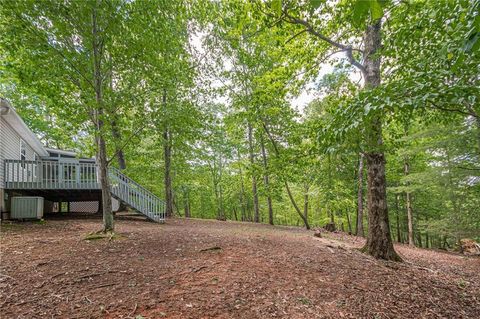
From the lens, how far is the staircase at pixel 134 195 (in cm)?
948

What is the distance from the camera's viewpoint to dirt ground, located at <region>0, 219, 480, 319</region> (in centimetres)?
283

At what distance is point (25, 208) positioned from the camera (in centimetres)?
801

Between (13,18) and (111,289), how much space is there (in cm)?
576

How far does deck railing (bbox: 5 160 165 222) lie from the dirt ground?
12.5 feet

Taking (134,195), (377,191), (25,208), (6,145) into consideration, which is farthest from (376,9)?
(6,145)

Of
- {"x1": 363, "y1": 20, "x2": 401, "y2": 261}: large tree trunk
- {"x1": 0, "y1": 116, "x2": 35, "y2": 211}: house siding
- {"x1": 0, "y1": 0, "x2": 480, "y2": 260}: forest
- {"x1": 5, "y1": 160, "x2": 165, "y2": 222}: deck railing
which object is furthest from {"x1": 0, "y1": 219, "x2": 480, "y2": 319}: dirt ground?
{"x1": 0, "y1": 116, "x2": 35, "y2": 211}: house siding

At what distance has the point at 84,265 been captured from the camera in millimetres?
3982

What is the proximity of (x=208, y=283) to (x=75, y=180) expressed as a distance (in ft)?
28.0

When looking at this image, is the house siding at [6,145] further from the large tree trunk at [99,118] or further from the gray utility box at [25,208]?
the large tree trunk at [99,118]

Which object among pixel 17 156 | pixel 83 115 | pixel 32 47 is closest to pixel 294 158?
pixel 83 115

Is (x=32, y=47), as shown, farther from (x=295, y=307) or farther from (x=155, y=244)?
(x=295, y=307)

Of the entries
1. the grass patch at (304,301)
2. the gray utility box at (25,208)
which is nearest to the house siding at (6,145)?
the gray utility box at (25,208)

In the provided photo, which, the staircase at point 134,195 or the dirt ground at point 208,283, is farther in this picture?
the staircase at point 134,195

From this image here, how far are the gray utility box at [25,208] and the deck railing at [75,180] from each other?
0.93m
